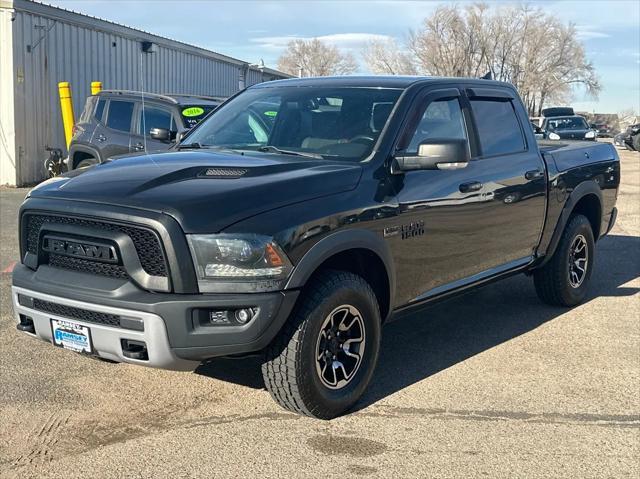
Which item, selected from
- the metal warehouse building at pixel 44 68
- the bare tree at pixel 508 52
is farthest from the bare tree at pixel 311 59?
the metal warehouse building at pixel 44 68

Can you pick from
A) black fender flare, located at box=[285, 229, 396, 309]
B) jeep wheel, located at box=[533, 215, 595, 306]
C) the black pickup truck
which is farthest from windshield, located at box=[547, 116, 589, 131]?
black fender flare, located at box=[285, 229, 396, 309]

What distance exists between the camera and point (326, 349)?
158 inches

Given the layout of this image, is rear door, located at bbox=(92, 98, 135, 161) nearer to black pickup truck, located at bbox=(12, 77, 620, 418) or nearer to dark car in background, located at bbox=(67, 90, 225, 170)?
dark car in background, located at bbox=(67, 90, 225, 170)

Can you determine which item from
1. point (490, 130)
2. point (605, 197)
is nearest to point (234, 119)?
point (490, 130)

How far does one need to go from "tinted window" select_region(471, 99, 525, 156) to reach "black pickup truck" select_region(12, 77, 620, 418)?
20 mm

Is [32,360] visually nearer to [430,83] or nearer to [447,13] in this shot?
[430,83]

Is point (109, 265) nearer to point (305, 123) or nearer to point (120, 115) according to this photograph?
point (305, 123)

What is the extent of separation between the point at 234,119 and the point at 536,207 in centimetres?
240

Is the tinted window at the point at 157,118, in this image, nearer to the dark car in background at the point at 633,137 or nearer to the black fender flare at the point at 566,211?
the black fender flare at the point at 566,211

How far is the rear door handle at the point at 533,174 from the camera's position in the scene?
5660 millimetres

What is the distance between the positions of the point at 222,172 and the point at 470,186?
180cm

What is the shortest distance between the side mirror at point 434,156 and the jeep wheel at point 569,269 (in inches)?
95.0

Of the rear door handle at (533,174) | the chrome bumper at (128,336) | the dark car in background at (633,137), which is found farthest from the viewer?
the dark car in background at (633,137)

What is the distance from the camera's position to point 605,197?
274 inches
